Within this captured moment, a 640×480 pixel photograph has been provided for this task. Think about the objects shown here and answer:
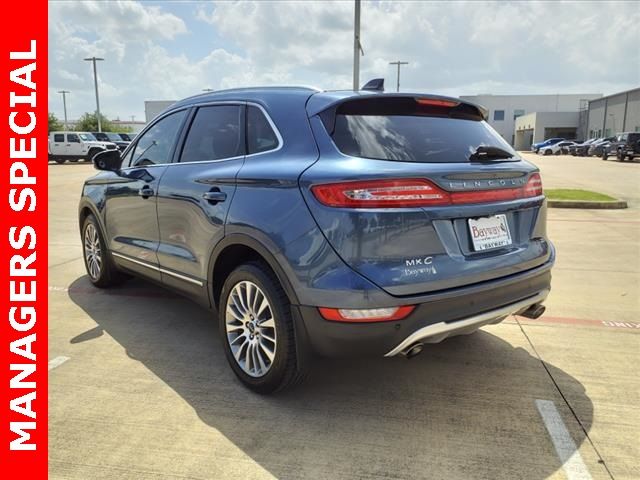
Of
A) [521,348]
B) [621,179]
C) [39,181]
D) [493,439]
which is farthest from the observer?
[621,179]

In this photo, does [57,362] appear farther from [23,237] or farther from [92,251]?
[92,251]

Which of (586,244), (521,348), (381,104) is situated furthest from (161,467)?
(586,244)

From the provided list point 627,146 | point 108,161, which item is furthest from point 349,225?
point 627,146

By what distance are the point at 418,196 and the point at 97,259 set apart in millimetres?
3922

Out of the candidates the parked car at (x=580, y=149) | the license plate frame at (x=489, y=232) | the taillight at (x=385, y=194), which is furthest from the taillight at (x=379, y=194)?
the parked car at (x=580, y=149)

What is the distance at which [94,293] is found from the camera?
5254 mm

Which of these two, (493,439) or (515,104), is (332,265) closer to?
(493,439)

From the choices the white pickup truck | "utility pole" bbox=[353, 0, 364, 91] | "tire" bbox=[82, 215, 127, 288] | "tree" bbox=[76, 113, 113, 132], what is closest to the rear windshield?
"tire" bbox=[82, 215, 127, 288]

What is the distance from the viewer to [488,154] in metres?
3.02

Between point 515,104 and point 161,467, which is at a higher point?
point 515,104

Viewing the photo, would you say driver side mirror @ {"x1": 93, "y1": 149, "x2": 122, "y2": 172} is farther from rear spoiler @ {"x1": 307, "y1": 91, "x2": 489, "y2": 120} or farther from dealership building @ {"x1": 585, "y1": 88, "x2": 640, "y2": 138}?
dealership building @ {"x1": 585, "y1": 88, "x2": 640, "y2": 138}

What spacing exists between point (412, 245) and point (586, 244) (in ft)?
18.9

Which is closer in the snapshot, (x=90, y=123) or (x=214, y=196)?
(x=214, y=196)

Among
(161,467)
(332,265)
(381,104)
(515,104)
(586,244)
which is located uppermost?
(515,104)
